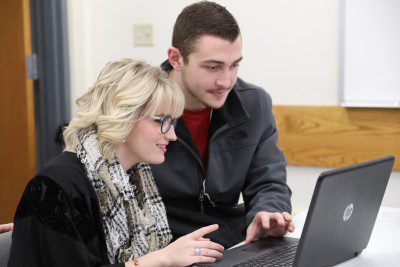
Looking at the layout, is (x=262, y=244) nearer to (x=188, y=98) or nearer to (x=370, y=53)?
(x=188, y=98)

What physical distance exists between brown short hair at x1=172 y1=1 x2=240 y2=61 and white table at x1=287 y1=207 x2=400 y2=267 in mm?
603

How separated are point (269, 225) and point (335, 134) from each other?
1326 mm

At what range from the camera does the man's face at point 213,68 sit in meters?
2.01

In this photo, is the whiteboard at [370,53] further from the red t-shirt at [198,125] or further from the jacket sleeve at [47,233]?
the jacket sleeve at [47,233]

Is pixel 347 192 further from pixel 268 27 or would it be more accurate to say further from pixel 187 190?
pixel 268 27

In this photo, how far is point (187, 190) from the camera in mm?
2041

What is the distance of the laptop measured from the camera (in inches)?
50.8

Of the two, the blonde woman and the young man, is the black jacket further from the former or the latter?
the blonde woman

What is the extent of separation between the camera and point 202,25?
2.04 m

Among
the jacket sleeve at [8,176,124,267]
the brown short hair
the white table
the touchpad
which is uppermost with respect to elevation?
the brown short hair

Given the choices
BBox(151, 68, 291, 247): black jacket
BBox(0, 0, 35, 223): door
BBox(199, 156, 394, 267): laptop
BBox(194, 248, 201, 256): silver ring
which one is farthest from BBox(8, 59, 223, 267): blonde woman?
BBox(0, 0, 35, 223): door

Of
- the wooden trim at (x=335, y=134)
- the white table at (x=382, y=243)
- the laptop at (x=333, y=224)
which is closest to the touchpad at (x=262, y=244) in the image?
the laptop at (x=333, y=224)

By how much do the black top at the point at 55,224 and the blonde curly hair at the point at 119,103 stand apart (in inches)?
5.2

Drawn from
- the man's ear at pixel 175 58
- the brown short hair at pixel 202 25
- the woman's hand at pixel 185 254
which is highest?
the brown short hair at pixel 202 25
